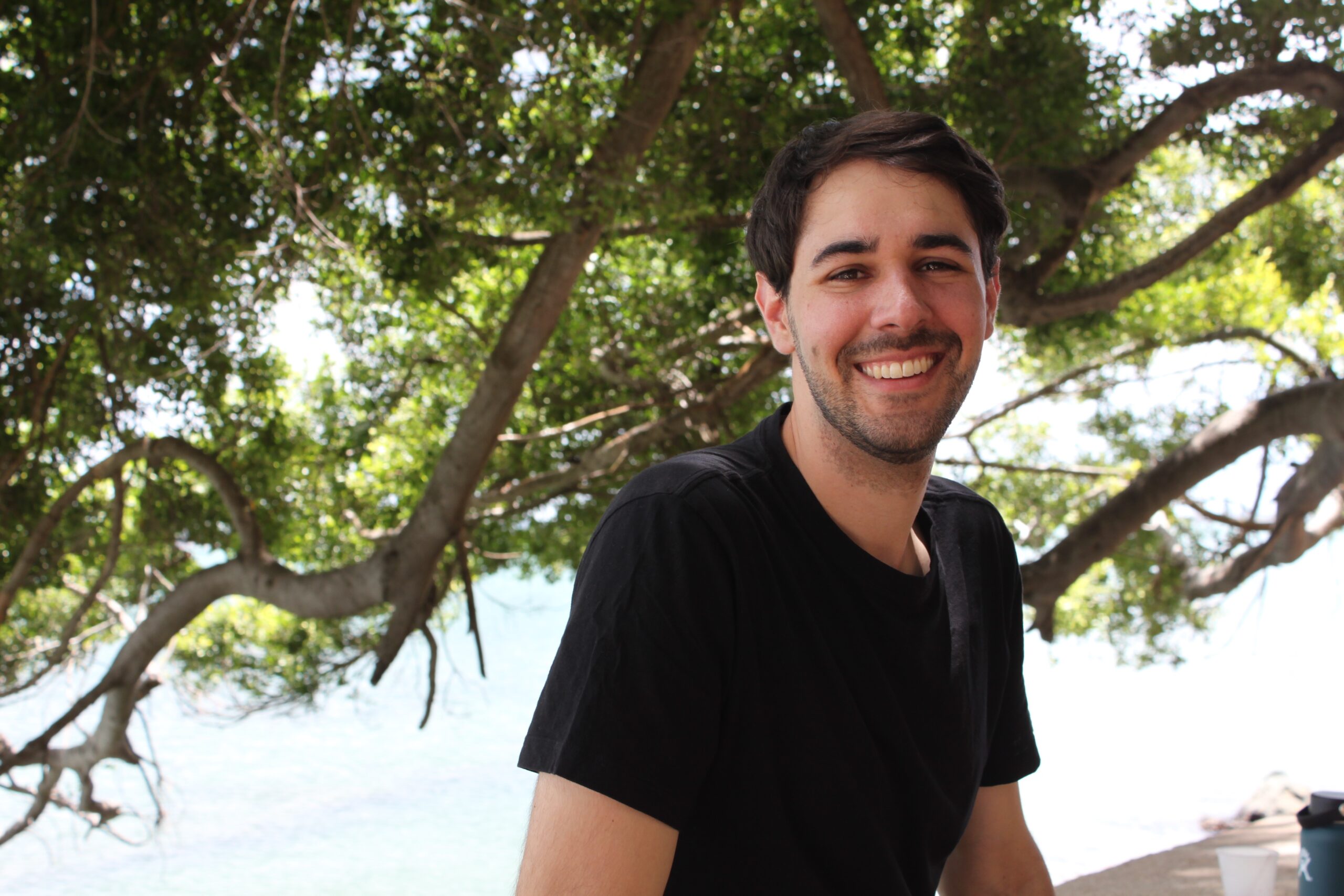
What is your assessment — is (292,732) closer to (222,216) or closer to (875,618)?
(222,216)

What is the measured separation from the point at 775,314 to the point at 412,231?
354cm

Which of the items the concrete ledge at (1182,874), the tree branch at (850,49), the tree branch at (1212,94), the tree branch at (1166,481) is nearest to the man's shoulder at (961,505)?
the concrete ledge at (1182,874)

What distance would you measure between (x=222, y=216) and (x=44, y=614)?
463 centimetres

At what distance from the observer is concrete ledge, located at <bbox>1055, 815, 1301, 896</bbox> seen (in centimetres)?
270

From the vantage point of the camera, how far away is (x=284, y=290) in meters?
4.94

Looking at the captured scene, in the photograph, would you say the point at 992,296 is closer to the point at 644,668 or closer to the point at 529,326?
the point at 644,668

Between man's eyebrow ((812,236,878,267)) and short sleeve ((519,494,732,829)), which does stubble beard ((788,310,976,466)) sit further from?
short sleeve ((519,494,732,829))

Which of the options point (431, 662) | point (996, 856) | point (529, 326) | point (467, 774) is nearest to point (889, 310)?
point (996, 856)

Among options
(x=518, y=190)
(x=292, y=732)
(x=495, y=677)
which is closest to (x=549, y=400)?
(x=518, y=190)

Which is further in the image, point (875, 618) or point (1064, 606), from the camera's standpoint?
point (1064, 606)

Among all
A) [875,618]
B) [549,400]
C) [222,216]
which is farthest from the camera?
[549,400]

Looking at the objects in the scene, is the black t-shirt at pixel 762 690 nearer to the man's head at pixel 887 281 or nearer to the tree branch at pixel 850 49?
the man's head at pixel 887 281

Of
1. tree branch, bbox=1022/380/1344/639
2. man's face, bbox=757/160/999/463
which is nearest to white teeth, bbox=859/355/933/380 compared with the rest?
man's face, bbox=757/160/999/463

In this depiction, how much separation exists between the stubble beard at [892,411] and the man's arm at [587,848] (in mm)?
469
